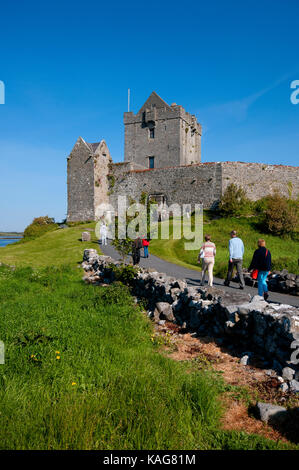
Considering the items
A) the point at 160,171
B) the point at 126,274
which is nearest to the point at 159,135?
the point at 160,171

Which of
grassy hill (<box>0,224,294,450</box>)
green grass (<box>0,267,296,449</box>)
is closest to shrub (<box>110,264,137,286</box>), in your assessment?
grassy hill (<box>0,224,294,450</box>)

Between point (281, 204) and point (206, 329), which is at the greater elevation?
point (281, 204)

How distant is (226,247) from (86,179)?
91.8 feet

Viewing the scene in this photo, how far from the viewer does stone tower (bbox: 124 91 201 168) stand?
4991 centimetres

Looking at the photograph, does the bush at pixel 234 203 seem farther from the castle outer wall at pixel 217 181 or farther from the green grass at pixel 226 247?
the green grass at pixel 226 247

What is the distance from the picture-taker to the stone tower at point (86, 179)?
1762 inches

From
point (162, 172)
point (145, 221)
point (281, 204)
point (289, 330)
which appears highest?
point (162, 172)

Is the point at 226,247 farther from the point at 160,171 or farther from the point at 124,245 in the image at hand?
the point at 160,171

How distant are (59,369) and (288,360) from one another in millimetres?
4190

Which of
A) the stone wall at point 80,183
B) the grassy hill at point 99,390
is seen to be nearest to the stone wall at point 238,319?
the grassy hill at point 99,390

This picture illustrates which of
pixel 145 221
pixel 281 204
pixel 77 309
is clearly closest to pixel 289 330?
pixel 77 309

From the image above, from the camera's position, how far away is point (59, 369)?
5.21m

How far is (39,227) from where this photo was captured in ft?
152

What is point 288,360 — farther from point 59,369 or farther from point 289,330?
point 59,369
